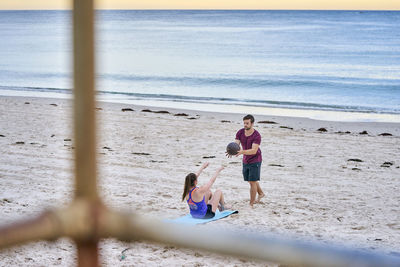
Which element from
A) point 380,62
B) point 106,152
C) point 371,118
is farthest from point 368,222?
point 380,62

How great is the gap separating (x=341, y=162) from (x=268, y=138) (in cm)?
307

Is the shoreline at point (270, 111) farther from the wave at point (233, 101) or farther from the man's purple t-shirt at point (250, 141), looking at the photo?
the man's purple t-shirt at point (250, 141)

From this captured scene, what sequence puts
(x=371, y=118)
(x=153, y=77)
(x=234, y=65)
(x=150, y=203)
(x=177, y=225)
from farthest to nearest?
(x=234, y=65) → (x=153, y=77) → (x=371, y=118) → (x=150, y=203) → (x=177, y=225)

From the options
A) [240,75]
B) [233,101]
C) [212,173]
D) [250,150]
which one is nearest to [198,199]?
[250,150]

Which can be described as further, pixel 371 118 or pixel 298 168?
pixel 371 118

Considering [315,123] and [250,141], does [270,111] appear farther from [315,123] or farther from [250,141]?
[250,141]

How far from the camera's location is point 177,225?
21.4 inches

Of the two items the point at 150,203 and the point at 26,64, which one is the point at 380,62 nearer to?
the point at 26,64

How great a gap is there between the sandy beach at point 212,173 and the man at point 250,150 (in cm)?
54

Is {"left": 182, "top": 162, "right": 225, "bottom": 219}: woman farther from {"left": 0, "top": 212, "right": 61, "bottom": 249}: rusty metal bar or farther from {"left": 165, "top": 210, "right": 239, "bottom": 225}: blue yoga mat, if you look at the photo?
{"left": 0, "top": 212, "right": 61, "bottom": 249}: rusty metal bar

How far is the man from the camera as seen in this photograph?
27.0 feet

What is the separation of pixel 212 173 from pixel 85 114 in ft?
35.2

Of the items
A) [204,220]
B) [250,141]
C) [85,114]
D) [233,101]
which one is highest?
[85,114]

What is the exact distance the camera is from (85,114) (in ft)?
1.89
